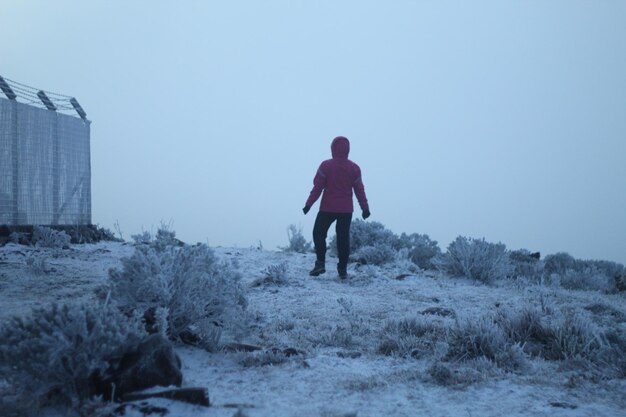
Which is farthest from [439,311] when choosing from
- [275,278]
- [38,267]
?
[38,267]

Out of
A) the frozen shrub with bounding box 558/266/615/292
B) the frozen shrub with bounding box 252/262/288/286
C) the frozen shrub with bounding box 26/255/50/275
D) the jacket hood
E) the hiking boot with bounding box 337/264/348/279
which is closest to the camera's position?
the frozen shrub with bounding box 26/255/50/275

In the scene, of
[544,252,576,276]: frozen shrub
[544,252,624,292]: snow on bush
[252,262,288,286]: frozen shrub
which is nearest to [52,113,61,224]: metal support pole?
[252,262,288,286]: frozen shrub

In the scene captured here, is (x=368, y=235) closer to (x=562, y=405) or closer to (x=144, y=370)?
(x=562, y=405)

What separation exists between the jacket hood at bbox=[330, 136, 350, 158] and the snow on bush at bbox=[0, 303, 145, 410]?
6404mm

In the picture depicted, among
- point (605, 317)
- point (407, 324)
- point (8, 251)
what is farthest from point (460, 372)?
point (8, 251)

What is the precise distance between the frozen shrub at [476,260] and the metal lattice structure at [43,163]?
8108mm

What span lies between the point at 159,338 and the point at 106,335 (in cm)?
33

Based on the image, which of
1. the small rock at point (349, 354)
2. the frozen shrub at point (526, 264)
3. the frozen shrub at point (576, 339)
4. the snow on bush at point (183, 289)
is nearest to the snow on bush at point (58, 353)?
the snow on bush at point (183, 289)

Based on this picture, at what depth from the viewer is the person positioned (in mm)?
8508

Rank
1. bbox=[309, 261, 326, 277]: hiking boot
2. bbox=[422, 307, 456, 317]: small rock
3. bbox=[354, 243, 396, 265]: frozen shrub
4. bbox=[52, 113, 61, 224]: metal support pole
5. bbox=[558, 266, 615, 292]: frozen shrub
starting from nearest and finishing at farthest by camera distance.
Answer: bbox=[422, 307, 456, 317]: small rock
bbox=[309, 261, 326, 277]: hiking boot
bbox=[558, 266, 615, 292]: frozen shrub
bbox=[354, 243, 396, 265]: frozen shrub
bbox=[52, 113, 61, 224]: metal support pole

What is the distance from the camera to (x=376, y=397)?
2885 millimetres

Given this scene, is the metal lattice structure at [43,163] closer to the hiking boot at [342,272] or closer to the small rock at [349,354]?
the hiking boot at [342,272]

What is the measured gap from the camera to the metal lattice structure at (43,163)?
10.1 m

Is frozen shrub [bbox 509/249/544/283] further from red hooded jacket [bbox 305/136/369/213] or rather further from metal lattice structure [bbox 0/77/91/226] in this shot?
metal lattice structure [bbox 0/77/91/226]
